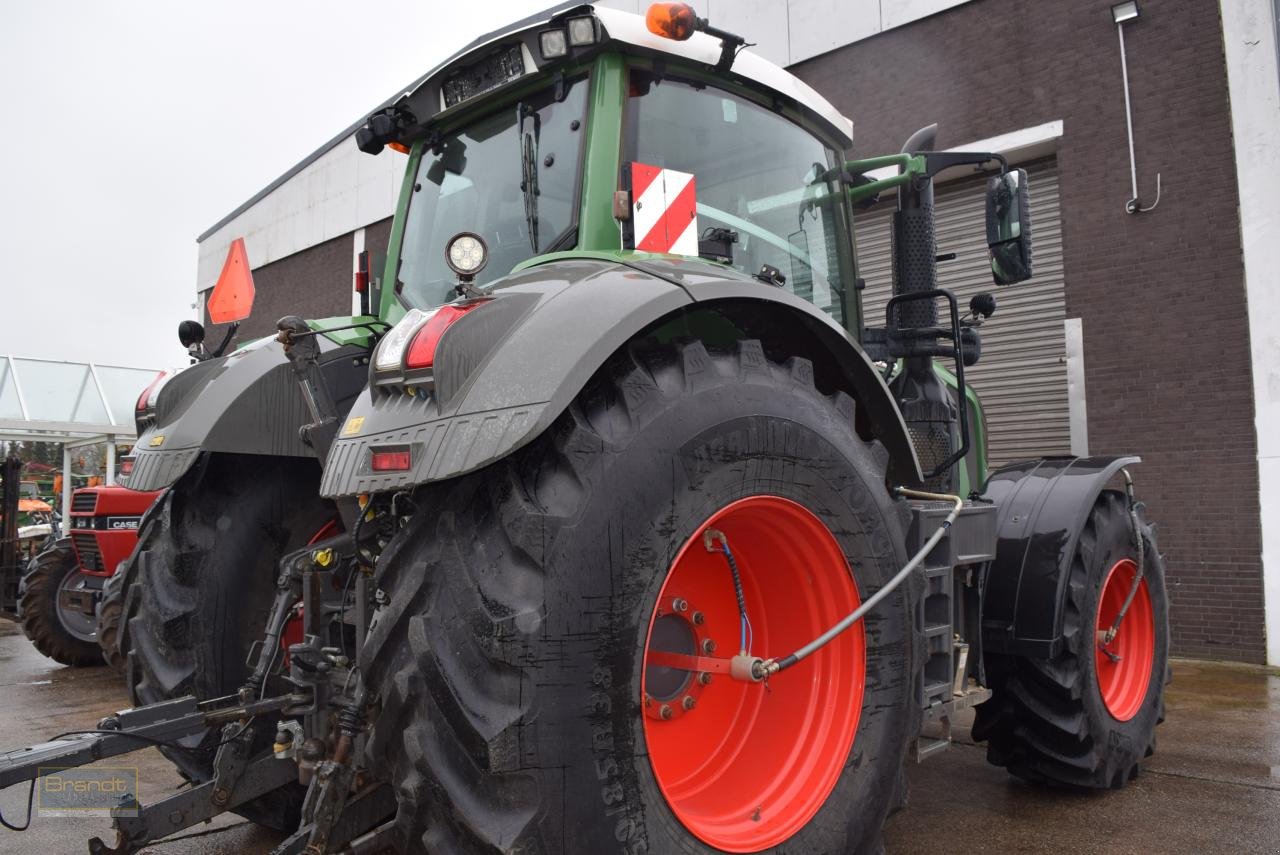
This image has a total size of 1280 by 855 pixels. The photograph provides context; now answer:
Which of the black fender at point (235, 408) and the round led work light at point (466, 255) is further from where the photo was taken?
the black fender at point (235, 408)

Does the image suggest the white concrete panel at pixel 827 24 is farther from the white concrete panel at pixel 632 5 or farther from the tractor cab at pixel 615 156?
the tractor cab at pixel 615 156

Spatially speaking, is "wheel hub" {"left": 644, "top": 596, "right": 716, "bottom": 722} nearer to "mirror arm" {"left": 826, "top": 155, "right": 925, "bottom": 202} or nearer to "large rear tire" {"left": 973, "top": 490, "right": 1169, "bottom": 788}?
"large rear tire" {"left": 973, "top": 490, "right": 1169, "bottom": 788}

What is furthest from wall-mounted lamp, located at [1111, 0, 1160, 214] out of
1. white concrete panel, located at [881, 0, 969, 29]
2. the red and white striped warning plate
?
the red and white striped warning plate

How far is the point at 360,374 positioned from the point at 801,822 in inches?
82.8

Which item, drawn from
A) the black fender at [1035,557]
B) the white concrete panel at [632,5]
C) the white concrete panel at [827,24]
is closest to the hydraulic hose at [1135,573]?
the black fender at [1035,557]

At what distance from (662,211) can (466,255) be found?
0.69 meters

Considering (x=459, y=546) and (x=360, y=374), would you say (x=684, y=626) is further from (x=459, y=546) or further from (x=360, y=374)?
(x=360, y=374)

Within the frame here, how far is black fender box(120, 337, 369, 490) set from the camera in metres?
2.96

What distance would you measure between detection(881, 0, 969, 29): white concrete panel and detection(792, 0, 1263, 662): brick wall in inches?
13.1

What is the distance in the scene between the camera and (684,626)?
246 cm

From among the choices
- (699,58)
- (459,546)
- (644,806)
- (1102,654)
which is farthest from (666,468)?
(1102,654)

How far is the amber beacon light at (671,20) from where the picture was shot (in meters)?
2.66

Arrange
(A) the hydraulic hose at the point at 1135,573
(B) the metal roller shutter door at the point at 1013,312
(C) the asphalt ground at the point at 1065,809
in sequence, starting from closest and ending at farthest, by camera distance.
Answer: (C) the asphalt ground at the point at 1065,809
(A) the hydraulic hose at the point at 1135,573
(B) the metal roller shutter door at the point at 1013,312

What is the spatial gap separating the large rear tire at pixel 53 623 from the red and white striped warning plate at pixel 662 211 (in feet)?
27.5
